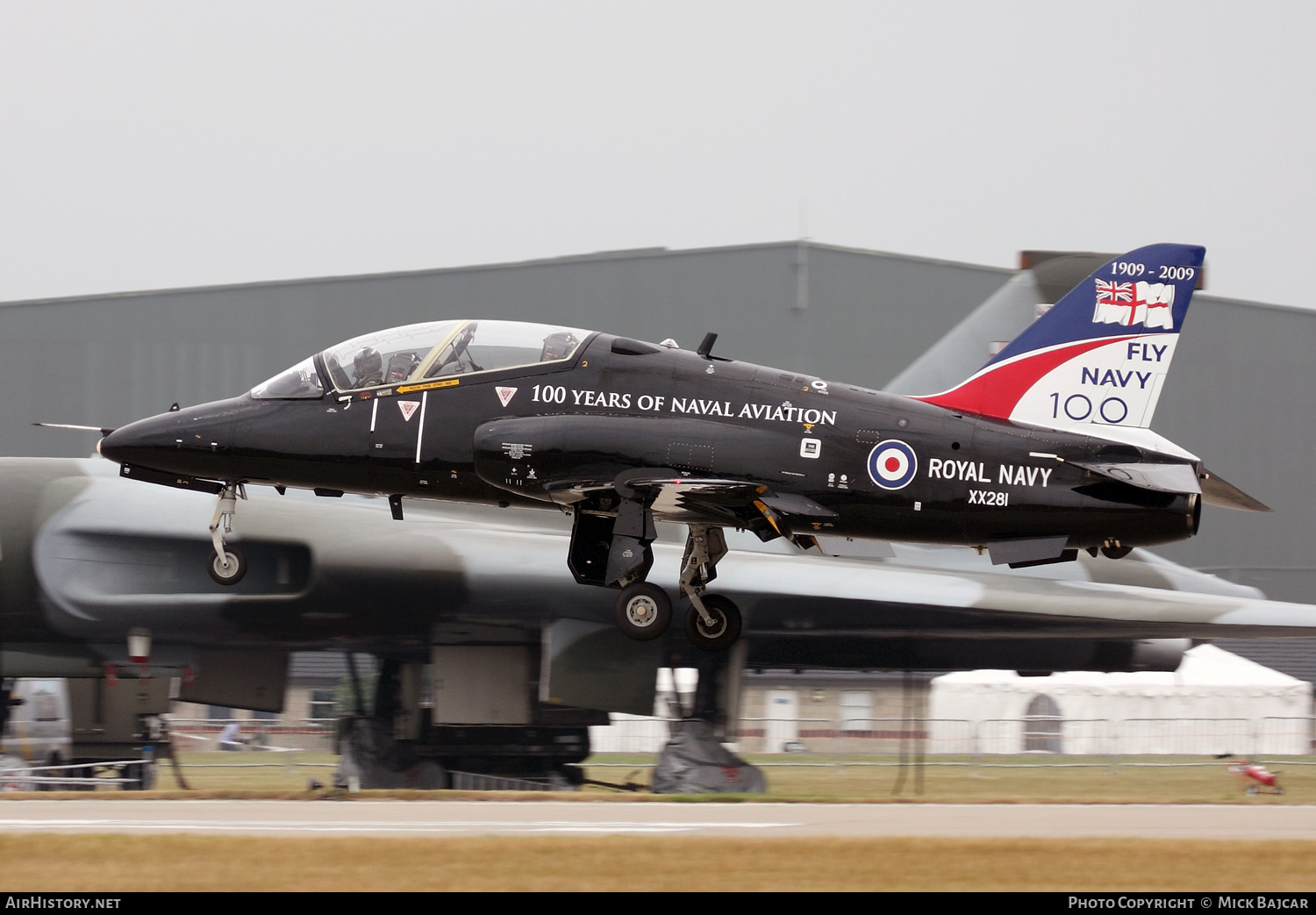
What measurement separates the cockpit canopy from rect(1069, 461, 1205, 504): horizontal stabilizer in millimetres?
4963

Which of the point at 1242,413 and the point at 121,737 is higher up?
the point at 1242,413

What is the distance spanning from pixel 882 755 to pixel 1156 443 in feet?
29.1

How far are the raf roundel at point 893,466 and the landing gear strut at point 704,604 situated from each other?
6.19 ft

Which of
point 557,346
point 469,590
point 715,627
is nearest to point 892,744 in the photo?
point 469,590

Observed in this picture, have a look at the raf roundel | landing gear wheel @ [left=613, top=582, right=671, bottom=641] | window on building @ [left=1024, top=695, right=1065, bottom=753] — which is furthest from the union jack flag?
window on building @ [left=1024, top=695, right=1065, bottom=753]

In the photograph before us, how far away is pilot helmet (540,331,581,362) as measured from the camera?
44.5ft

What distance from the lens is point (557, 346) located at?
1364 centimetres

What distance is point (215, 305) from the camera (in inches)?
1379

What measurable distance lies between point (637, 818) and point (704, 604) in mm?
2481

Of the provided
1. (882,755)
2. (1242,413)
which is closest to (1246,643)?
(1242,413)

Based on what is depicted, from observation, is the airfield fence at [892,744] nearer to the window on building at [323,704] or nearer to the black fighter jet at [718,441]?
the window on building at [323,704]

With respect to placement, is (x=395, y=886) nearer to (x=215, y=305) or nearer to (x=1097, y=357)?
(x=1097, y=357)

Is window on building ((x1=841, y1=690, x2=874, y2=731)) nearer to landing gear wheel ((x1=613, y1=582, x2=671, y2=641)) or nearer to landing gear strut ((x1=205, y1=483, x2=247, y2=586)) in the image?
landing gear wheel ((x1=613, y1=582, x2=671, y2=641))

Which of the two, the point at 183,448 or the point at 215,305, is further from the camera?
the point at 215,305
